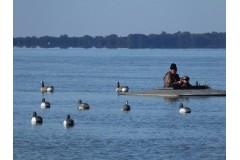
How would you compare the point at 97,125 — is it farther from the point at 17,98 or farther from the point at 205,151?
the point at 17,98

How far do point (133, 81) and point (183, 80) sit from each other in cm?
2179

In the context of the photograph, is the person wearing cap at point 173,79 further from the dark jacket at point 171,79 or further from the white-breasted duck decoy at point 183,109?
the white-breasted duck decoy at point 183,109

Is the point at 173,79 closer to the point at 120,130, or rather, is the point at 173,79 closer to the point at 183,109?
the point at 183,109

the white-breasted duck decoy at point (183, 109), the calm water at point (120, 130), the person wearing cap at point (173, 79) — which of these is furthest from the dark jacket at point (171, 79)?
the white-breasted duck decoy at point (183, 109)

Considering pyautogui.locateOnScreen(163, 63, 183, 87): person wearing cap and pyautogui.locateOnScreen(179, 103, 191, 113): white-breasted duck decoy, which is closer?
pyautogui.locateOnScreen(179, 103, 191, 113): white-breasted duck decoy

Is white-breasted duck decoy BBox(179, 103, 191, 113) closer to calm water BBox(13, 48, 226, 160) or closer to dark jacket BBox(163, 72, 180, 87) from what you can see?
calm water BBox(13, 48, 226, 160)

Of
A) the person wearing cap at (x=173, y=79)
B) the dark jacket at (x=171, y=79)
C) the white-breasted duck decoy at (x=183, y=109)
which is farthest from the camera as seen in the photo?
the dark jacket at (x=171, y=79)

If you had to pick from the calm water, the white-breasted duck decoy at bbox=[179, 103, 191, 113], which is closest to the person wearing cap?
the calm water

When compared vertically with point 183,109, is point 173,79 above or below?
above

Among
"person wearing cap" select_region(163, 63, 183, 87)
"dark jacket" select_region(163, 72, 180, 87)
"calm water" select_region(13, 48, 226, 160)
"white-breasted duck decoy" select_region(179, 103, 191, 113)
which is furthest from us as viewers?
"dark jacket" select_region(163, 72, 180, 87)

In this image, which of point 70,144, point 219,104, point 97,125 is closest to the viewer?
point 70,144

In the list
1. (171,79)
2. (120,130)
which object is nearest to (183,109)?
(171,79)

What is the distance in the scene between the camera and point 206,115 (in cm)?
3419
